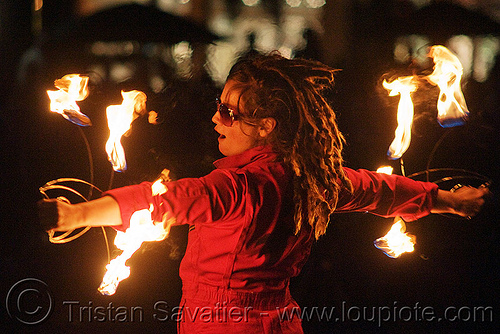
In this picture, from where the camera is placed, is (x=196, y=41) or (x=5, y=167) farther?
(x=196, y=41)

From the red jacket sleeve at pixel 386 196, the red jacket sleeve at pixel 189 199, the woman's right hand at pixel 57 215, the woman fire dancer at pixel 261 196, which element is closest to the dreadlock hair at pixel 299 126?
the woman fire dancer at pixel 261 196

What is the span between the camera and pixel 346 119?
3.38 metres

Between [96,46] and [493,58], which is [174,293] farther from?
[493,58]

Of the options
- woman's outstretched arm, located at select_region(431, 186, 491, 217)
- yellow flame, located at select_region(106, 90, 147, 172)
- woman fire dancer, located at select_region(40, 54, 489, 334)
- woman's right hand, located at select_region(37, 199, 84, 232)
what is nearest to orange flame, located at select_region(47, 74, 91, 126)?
yellow flame, located at select_region(106, 90, 147, 172)

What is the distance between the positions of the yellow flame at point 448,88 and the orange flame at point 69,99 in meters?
2.02

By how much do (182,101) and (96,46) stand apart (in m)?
0.72

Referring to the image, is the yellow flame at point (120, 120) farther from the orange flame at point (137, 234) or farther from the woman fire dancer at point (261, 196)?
the woman fire dancer at point (261, 196)

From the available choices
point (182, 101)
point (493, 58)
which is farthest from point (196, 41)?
point (493, 58)

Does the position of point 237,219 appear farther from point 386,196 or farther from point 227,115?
point 386,196

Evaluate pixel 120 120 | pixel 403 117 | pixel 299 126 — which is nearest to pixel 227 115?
pixel 299 126

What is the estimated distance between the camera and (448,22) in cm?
398

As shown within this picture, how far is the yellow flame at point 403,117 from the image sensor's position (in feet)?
9.17

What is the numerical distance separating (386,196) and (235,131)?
89 cm

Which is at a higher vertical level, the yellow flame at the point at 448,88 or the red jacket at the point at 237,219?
the yellow flame at the point at 448,88
